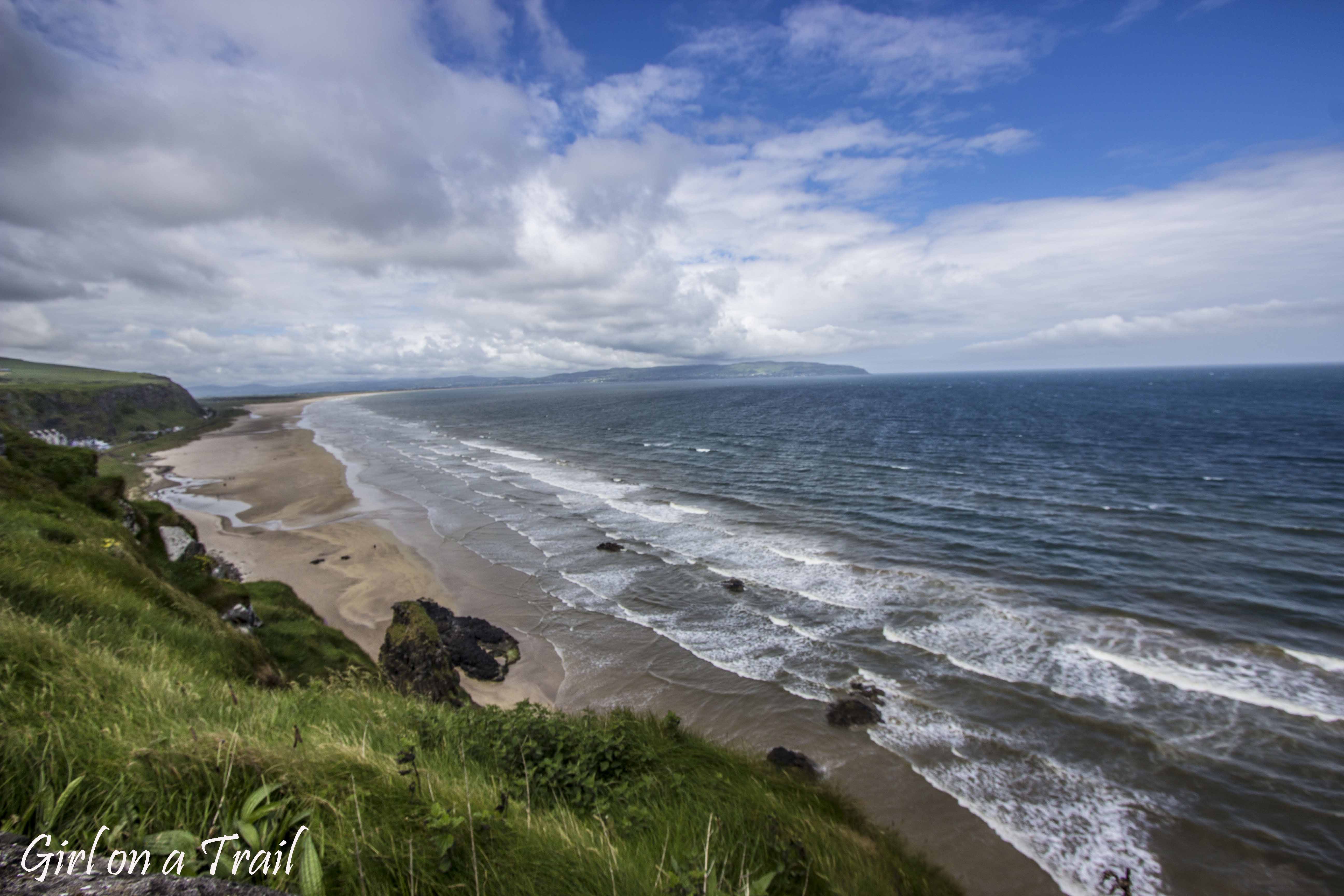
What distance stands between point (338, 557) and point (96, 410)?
323 ft

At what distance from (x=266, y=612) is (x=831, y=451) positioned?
50.1 metres

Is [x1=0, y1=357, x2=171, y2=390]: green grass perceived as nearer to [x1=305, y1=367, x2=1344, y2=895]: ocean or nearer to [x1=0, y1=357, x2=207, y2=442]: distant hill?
[x1=0, y1=357, x2=207, y2=442]: distant hill

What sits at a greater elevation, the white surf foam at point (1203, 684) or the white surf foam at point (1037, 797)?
the white surf foam at point (1203, 684)

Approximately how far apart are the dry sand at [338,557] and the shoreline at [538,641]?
3.8 inches

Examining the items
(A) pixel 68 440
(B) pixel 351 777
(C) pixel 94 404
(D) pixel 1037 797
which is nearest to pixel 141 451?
(A) pixel 68 440

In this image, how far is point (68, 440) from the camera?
7512cm

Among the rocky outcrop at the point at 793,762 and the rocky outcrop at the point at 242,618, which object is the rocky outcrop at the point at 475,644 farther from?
the rocky outcrop at the point at 793,762

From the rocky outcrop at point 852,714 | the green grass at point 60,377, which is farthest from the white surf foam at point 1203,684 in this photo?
the green grass at point 60,377

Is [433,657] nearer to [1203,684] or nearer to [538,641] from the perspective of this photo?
[538,641]

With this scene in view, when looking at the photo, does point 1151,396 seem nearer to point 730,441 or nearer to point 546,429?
Result: point 730,441

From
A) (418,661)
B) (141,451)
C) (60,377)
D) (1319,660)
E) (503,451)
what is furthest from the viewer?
(60,377)

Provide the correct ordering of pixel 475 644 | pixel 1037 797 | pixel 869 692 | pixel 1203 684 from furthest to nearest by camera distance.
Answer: pixel 475 644
pixel 869 692
pixel 1203 684
pixel 1037 797

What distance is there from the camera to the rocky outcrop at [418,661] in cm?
1391

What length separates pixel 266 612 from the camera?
15.5 meters
